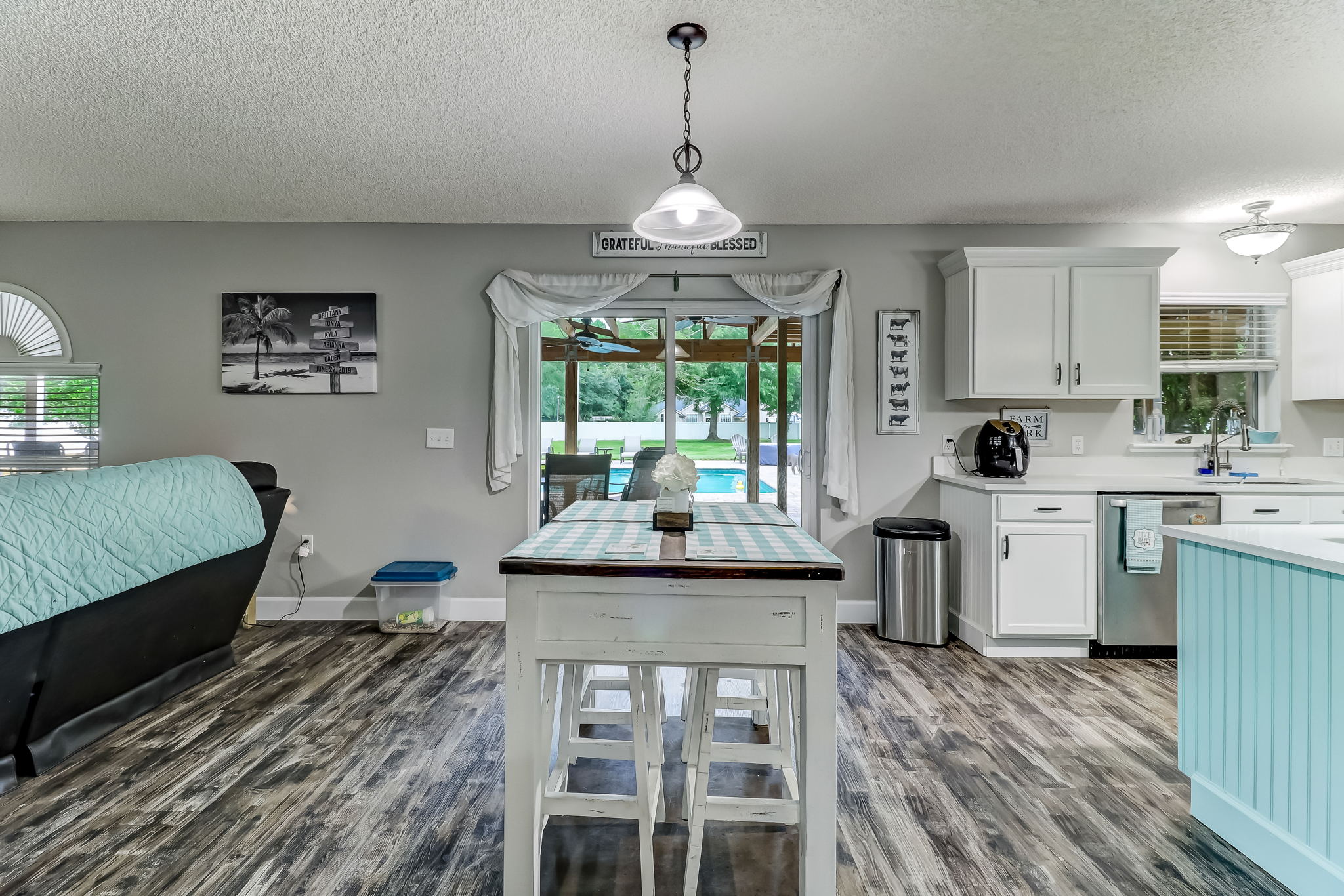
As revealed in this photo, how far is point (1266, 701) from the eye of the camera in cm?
159

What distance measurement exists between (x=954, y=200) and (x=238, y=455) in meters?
4.45

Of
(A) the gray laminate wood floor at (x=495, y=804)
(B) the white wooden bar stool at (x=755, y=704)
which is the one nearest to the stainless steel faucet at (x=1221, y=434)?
(A) the gray laminate wood floor at (x=495, y=804)

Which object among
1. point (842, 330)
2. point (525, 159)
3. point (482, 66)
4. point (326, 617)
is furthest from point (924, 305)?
point (326, 617)

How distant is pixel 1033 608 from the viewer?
3248 millimetres

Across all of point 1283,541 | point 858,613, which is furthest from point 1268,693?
point 858,613

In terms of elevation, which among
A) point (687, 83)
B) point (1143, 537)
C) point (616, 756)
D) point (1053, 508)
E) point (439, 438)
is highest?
point (687, 83)

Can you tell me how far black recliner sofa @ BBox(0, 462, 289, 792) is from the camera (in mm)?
1957

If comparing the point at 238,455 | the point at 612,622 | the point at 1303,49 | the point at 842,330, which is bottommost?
the point at 612,622

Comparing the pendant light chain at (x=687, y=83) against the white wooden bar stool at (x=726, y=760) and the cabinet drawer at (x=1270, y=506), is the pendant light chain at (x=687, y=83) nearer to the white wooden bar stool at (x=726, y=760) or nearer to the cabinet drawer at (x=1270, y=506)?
the white wooden bar stool at (x=726, y=760)

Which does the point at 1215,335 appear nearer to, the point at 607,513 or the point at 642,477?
the point at 642,477

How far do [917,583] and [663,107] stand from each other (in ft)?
8.71

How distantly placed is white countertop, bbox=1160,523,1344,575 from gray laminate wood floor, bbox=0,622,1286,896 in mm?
828

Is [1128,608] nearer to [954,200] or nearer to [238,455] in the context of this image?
[954,200]

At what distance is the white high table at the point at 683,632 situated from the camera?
145 centimetres
